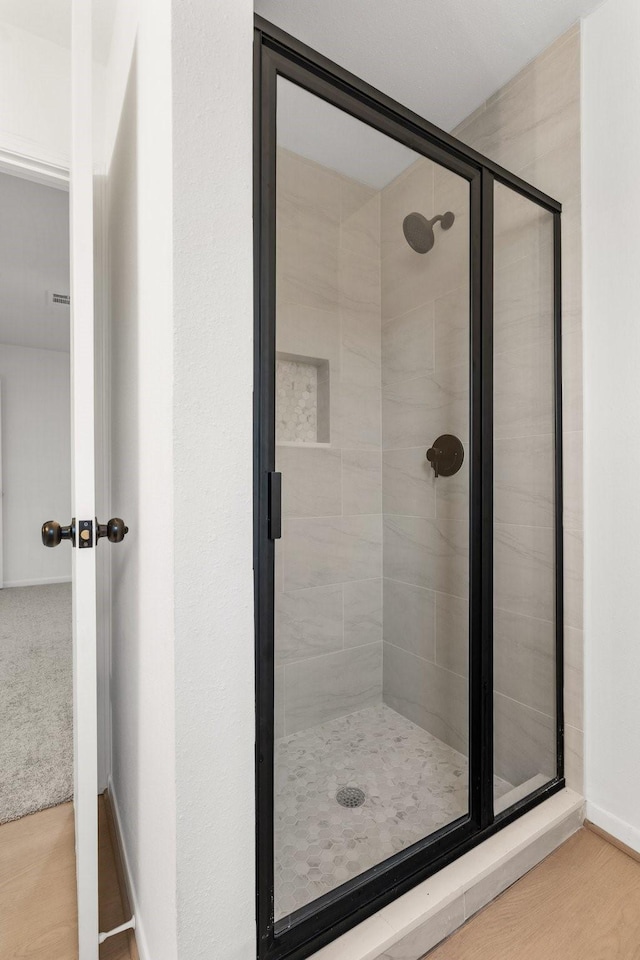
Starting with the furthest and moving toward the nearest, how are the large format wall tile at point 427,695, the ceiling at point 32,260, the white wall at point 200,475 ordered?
the ceiling at point 32,260 → the large format wall tile at point 427,695 → the white wall at point 200,475

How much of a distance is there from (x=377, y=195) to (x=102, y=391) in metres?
1.24

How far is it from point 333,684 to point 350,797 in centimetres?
42

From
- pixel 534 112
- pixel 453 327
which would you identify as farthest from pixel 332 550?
pixel 534 112

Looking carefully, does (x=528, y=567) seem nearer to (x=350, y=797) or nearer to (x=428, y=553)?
(x=428, y=553)

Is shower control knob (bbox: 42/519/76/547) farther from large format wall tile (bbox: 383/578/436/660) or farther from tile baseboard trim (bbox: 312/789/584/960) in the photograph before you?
large format wall tile (bbox: 383/578/436/660)

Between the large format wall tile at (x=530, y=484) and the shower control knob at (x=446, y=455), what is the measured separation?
0.55 ft

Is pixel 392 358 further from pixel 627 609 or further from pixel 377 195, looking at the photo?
pixel 627 609

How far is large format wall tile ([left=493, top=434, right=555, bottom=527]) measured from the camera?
1458 mm

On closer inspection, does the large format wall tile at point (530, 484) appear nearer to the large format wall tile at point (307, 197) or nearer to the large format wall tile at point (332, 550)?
the large format wall tile at point (332, 550)

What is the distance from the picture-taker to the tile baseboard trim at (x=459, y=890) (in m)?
0.96

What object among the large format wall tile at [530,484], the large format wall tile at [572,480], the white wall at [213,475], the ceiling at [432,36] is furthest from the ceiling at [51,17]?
the large format wall tile at [572,480]

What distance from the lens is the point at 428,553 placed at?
1.84 meters

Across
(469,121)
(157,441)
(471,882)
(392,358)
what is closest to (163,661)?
(157,441)

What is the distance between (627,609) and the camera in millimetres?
1340
